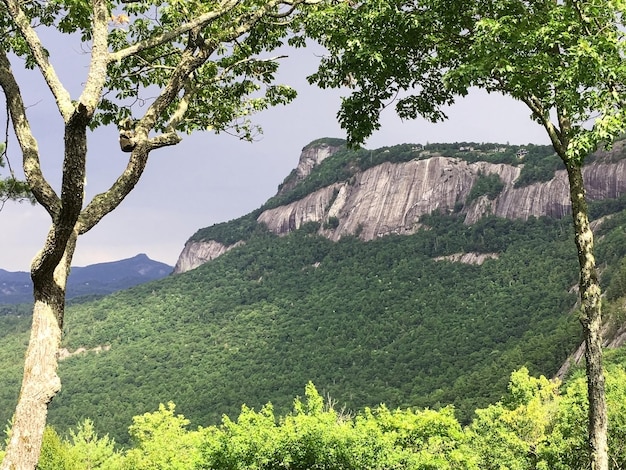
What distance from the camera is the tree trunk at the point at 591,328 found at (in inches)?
244

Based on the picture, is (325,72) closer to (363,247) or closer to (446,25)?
(446,25)

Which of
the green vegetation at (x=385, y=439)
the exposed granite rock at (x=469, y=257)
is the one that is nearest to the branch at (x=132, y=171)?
the green vegetation at (x=385, y=439)

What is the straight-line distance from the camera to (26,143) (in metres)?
4.98

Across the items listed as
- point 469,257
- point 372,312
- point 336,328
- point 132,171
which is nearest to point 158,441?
point 132,171

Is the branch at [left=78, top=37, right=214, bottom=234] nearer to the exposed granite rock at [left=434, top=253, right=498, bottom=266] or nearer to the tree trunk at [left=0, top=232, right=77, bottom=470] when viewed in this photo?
the tree trunk at [left=0, top=232, right=77, bottom=470]

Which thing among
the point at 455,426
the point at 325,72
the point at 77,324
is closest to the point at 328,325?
the point at 77,324

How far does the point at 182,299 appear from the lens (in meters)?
171

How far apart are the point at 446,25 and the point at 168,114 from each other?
427 cm

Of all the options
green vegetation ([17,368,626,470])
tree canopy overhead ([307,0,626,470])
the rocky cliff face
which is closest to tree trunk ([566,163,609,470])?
tree canopy overhead ([307,0,626,470])

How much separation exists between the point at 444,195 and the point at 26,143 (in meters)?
181

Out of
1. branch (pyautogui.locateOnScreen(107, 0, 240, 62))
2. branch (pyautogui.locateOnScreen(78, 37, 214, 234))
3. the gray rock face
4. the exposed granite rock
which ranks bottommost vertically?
the exposed granite rock

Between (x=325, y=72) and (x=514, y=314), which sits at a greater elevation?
(x=325, y=72)

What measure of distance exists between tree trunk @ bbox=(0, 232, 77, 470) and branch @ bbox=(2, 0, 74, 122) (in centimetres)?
119

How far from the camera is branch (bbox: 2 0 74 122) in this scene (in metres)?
4.80
